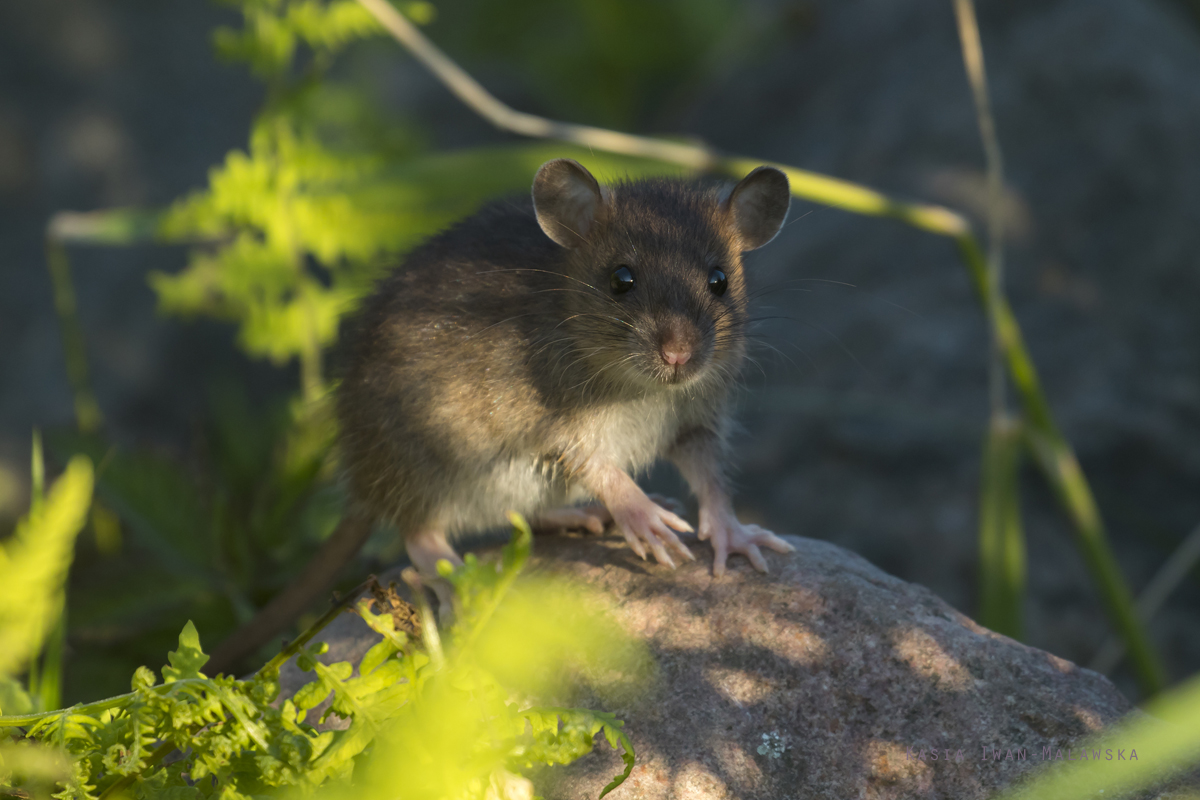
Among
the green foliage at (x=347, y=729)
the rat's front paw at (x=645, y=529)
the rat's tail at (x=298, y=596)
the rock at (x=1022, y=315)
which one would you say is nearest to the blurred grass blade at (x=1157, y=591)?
the rock at (x=1022, y=315)

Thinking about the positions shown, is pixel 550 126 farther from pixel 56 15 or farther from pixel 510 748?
pixel 56 15

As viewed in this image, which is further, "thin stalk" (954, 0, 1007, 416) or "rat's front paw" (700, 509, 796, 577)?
"thin stalk" (954, 0, 1007, 416)

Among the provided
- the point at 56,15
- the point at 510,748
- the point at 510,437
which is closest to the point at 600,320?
the point at 510,437

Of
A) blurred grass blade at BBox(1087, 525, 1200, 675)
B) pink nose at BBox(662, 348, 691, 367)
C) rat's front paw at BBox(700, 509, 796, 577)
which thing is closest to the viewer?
pink nose at BBox(662, 348, 691, 367)

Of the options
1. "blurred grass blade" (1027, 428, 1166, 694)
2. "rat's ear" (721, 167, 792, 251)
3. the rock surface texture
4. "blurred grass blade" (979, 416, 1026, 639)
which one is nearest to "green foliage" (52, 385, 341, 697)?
the rock surface texture

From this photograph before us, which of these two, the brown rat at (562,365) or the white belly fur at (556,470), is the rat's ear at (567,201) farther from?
the white belly fur at (556,470)

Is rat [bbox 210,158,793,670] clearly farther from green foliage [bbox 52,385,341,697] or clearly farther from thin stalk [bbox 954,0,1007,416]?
thin stalk [bbox 954,0,1007,416]
